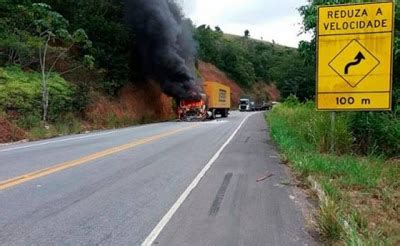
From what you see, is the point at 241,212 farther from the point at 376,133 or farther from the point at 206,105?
the point at 206,105

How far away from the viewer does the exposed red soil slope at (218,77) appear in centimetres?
8381

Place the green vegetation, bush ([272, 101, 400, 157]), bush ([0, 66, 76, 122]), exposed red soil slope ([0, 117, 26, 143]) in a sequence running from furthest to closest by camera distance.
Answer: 1. the green vegetation
2. bush ([0, 66, 76, 122])
3. exposed red soil slope ([0, 117, 26, 143])
4. bush ([272, 101, 400, 157])

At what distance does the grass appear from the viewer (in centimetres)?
604

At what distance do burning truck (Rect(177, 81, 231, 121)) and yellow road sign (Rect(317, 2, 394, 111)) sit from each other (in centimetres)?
2920

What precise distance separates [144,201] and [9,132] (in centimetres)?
1575

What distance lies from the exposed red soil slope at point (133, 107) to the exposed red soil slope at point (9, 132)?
9.72 m

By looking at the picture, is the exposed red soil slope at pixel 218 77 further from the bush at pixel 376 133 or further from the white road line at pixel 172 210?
the white road line at pixel 172 210

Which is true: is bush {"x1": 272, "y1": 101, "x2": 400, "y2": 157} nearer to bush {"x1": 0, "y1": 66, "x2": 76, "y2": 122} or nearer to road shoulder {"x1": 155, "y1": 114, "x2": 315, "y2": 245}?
road shoulder {"x1": 155, "y1": 114, "x2": 315, "y2": 245}

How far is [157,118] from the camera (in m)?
45.8

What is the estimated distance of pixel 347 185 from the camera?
8.98 m

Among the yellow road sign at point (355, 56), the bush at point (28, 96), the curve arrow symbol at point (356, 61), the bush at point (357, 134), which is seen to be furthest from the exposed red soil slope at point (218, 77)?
A: the curve arrow symbol at point (356, 61)

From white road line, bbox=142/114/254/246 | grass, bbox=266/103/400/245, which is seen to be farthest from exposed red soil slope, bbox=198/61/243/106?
white road line, bbox=142/114/254/246

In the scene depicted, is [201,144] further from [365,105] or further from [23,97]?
[23,97]

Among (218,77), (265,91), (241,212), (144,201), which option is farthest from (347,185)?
(265,91)
